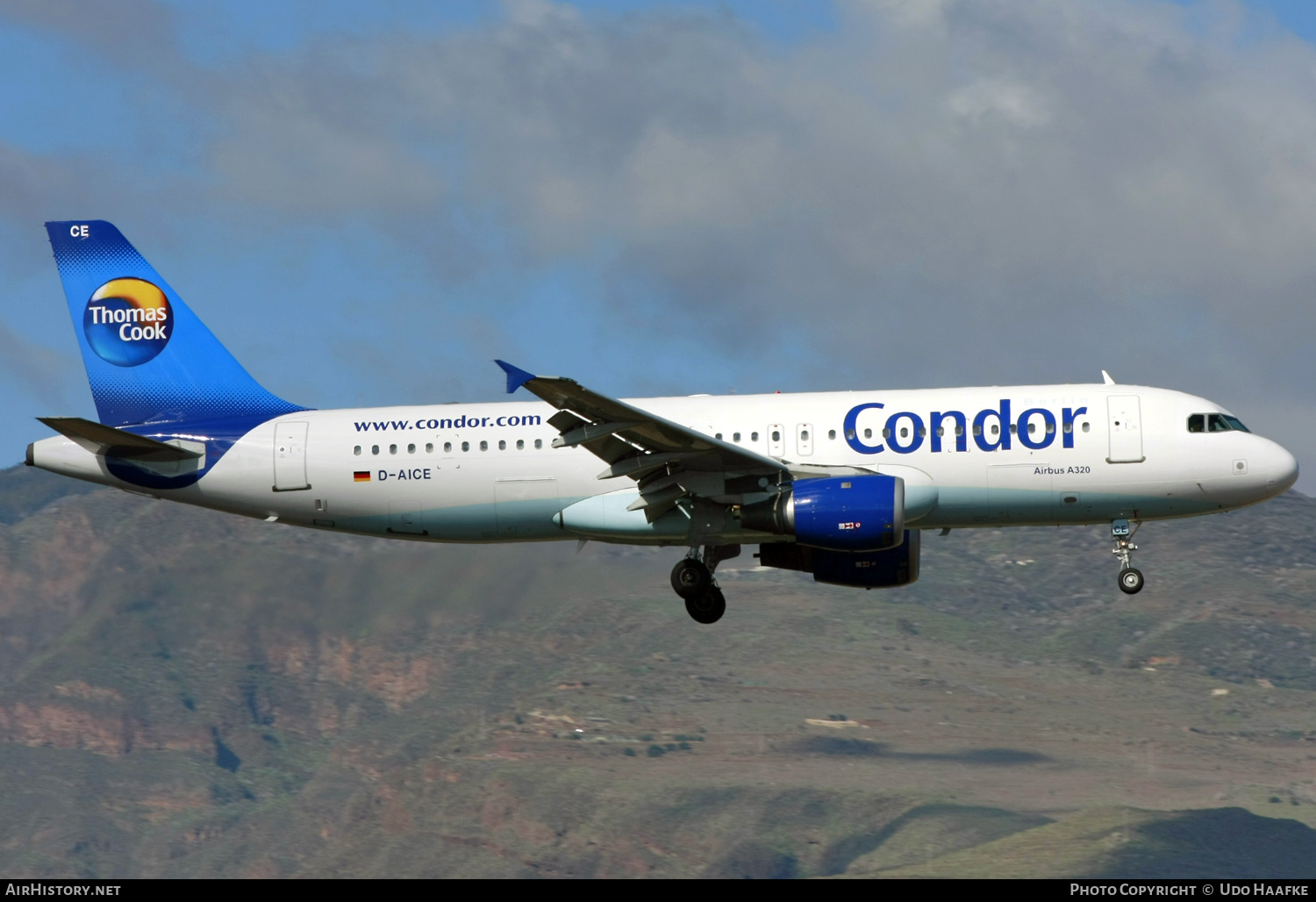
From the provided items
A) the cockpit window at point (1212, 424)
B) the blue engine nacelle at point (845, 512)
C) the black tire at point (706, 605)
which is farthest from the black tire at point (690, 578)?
the cockpit window at point (1212, 424)

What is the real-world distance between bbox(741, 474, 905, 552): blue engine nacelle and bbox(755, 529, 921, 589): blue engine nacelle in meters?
3.68

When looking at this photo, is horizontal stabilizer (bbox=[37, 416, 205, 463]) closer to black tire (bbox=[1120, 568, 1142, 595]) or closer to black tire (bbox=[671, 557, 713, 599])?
black tire (bbox=[671, 557, 713, 599])

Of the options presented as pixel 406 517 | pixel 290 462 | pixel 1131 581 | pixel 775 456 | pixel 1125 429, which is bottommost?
pixel 1131 581

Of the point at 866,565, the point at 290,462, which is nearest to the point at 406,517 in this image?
the point at 290,462

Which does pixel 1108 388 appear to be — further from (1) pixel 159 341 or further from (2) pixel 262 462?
(1) pixel 159 341

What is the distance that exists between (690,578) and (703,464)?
13.0ft

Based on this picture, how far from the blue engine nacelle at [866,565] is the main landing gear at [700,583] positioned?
1.27 metres

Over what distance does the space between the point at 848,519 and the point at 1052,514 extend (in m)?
4.95

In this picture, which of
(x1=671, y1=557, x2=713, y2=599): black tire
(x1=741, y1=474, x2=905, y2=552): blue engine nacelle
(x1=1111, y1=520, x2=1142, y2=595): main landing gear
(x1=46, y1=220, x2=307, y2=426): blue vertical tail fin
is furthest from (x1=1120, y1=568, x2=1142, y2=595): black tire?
(x1=46, y1=220, x2=307, y2=426): blue vertical tail fin

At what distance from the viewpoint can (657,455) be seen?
35094 mm

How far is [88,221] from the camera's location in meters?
42.1

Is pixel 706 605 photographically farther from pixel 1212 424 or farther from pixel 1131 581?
pixel 1212 424

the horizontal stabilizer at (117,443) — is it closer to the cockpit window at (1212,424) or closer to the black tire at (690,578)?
the black tire at (690,578)
